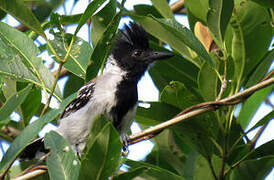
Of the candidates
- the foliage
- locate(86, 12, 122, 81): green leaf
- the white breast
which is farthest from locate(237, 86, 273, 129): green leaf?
locate(86, 12, 122, 81): green leaf

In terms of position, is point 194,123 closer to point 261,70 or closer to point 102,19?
point 261,70

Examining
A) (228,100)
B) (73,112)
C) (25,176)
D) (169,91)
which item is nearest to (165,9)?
(169,91)

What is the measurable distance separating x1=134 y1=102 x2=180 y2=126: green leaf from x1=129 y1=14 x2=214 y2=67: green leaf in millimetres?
412

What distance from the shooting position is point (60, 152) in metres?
2.25

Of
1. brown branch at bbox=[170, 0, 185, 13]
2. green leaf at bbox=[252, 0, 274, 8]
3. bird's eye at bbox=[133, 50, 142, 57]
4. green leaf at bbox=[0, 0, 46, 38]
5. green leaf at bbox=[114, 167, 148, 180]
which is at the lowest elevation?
green leaf at bbox=[114, 167, 148, 180]

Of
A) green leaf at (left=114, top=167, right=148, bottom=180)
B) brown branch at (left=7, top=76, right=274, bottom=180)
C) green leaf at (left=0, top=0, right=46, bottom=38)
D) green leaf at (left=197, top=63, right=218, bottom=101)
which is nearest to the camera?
green leaf at (left=114, top=167, right=148, bottom=180)

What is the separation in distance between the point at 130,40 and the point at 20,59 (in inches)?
63.0

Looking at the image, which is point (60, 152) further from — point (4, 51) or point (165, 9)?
point (165, 9)

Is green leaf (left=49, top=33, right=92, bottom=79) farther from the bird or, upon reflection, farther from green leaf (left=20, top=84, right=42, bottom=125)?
green leaf (left=20, top=84, right=42, bottom=125)

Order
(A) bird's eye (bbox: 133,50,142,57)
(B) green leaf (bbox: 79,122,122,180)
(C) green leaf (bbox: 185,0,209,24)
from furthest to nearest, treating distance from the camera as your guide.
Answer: (A) bird's eye (bbox: 133,50,142,57) → (C) green leaf (bbox: 185,0,209,24) → (B) green leaf (bbox: 79,122,122,180)

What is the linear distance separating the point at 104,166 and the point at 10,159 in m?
0.43

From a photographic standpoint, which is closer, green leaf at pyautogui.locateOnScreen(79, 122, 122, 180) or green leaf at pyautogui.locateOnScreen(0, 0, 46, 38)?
green leaf at pyautogui.locateOnScreen(79, 122, 122, 180)

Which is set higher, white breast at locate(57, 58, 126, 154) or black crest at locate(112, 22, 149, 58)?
black crest at locate(112, 22, 149, 58)

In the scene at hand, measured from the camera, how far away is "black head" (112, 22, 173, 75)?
14.1 feet
